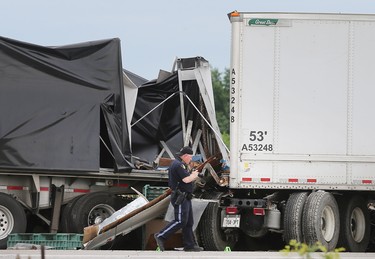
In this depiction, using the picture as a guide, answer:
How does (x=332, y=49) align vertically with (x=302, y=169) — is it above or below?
above

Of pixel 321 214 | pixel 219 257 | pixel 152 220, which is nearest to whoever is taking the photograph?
pixel 219 257

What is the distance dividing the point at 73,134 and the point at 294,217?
4.62 meters

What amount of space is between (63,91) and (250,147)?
4.18 metres

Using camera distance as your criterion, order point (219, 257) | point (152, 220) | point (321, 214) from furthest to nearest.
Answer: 1. point (152, 220)
2. point (321, 214)
3. point (219, 257)

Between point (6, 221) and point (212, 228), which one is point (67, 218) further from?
point (212, 228)

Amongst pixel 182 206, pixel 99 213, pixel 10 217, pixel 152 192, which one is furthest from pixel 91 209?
pixel 182 206

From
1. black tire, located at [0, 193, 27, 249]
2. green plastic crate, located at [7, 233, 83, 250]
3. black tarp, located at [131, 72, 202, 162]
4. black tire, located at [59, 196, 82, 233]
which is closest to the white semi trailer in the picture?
green plastic crate, located at [7, 233, 83, 250]

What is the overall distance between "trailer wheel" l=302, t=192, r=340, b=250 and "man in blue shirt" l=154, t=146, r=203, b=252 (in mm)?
1814

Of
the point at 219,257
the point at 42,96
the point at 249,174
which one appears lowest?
the point at 219,257

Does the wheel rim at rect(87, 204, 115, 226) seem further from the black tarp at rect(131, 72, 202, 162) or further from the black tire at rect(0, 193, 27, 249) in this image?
the black tarp at rect(131, 72, 202, 162)

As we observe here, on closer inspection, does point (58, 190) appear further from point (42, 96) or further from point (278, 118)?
point (278, 118)

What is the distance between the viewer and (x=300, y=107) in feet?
55.6

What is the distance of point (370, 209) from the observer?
720 inches

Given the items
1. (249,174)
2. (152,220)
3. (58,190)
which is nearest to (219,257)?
(249,174)
